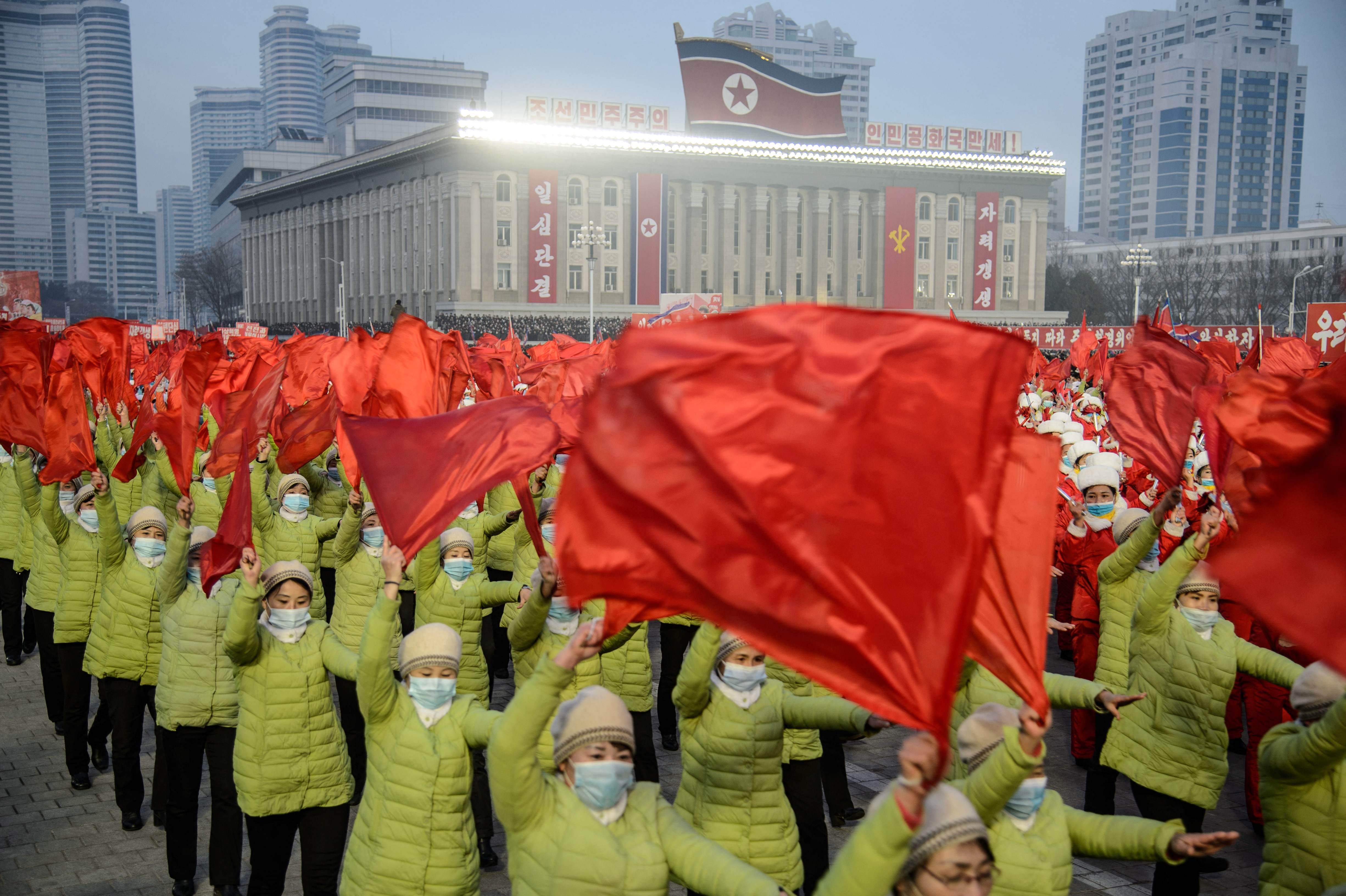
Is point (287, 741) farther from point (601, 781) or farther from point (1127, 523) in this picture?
point (1127, 523)

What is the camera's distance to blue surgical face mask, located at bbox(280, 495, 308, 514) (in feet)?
29.2

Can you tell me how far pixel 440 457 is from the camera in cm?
524

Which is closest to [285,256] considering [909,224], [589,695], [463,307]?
[463,307]

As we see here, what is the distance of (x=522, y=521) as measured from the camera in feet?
29.2

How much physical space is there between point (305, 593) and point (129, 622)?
2081 millimetres

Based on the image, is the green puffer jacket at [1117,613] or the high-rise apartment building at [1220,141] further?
the high-rise apartment building at [1220,141]

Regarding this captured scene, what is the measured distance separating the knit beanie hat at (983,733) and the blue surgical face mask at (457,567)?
393 cm

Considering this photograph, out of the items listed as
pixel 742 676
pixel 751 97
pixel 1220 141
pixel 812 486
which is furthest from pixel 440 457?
pixel 1220 141

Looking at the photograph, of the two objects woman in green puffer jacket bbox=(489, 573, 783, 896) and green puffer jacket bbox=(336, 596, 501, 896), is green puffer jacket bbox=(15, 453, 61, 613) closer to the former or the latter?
green puffer jacket bbox=(336, 596, 501, 896)

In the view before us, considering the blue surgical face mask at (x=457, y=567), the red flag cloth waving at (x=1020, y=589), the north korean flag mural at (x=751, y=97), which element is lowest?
the blue surgical face mask at (x=457, y=567)

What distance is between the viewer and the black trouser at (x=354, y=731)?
7.27 m

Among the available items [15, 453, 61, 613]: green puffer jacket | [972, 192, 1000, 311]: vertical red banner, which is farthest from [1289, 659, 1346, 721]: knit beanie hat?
[972, 192, 1000, 311]: vertical red banner

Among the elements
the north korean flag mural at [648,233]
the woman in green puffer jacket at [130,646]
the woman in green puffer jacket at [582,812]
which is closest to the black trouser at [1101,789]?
the woman in green puffer jacket at [582,812]

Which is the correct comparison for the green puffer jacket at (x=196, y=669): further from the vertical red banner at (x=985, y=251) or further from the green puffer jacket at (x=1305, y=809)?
the vertical red banner at (x=985, y=251)
